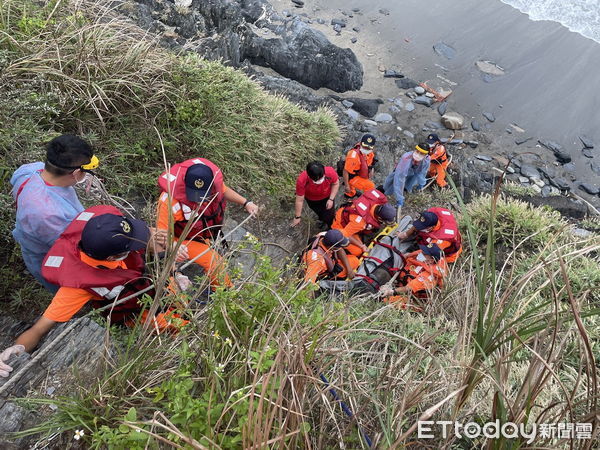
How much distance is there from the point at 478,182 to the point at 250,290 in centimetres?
843

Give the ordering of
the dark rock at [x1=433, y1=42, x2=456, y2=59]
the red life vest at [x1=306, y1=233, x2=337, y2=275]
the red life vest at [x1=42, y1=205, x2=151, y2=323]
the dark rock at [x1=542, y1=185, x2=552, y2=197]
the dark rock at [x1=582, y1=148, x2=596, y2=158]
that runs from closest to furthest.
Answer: the red life vest at [x1=42, y1=205, x2=151, y2=323] < the red life vest at [x1=306, y1=233, x2=337, y2=275] < the dark rock at [x1=542, y1=185, x2=552, y2=197] < the dark rock at [x1=582, y1=148, x2=596, y2=158] < the dark rock at [x1=433, y1=42, x2=456, y2=59]

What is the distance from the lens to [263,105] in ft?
23.3

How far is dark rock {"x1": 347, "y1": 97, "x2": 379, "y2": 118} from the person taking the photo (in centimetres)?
1155

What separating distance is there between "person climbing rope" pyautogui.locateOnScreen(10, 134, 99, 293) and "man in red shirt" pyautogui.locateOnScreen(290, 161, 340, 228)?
3101 millimetres

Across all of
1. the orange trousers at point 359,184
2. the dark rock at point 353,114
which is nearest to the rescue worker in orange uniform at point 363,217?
the orange trousers at point 359,184

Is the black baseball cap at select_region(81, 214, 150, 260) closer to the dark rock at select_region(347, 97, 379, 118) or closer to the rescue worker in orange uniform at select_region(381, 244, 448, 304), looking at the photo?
the rescue worker in orange uniform at select_region(381, 244, 448, 304)

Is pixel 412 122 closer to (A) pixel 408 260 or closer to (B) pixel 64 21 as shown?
(A) pixel 408 260

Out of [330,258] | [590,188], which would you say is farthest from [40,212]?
[590,188]

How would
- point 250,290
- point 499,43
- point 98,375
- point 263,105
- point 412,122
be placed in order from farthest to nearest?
point 499,43 < point 412,122 < point 263,105 < point 250,290 < point 98,375

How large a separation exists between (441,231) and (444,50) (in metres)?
9.94

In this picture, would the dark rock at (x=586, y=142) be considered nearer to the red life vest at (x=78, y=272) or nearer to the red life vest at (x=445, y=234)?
the red life vest at (x=445, y=234)

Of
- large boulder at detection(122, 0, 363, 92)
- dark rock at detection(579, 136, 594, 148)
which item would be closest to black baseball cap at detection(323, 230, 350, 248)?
large boulder at detection(122, 0, 363, 92)

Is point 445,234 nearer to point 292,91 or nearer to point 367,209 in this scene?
point 367,209

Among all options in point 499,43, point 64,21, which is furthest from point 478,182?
point 64,21
